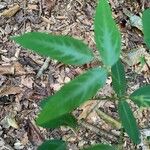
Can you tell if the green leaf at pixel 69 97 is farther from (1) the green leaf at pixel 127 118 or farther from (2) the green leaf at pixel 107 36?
(1) the green leaf at pixel 127 118

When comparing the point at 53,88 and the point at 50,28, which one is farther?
the point at 50,28

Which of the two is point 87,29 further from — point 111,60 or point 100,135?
point 111,60

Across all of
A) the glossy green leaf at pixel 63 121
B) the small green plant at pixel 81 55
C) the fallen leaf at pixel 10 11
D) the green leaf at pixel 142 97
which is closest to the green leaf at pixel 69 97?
the small green plant at pixel 81 55


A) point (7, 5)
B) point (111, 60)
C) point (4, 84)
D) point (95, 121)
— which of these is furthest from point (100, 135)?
point (111, 60)

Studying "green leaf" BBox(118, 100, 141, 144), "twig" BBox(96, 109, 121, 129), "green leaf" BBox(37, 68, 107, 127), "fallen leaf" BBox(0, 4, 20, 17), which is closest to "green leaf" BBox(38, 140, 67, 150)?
"green leaf" BBox(118, 100, 141, 144)

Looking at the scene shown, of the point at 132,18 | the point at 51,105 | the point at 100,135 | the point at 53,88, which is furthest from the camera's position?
the point at 132,18

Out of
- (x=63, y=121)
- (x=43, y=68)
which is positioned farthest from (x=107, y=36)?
(x=43, y=68)

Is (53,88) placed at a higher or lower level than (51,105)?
lower
